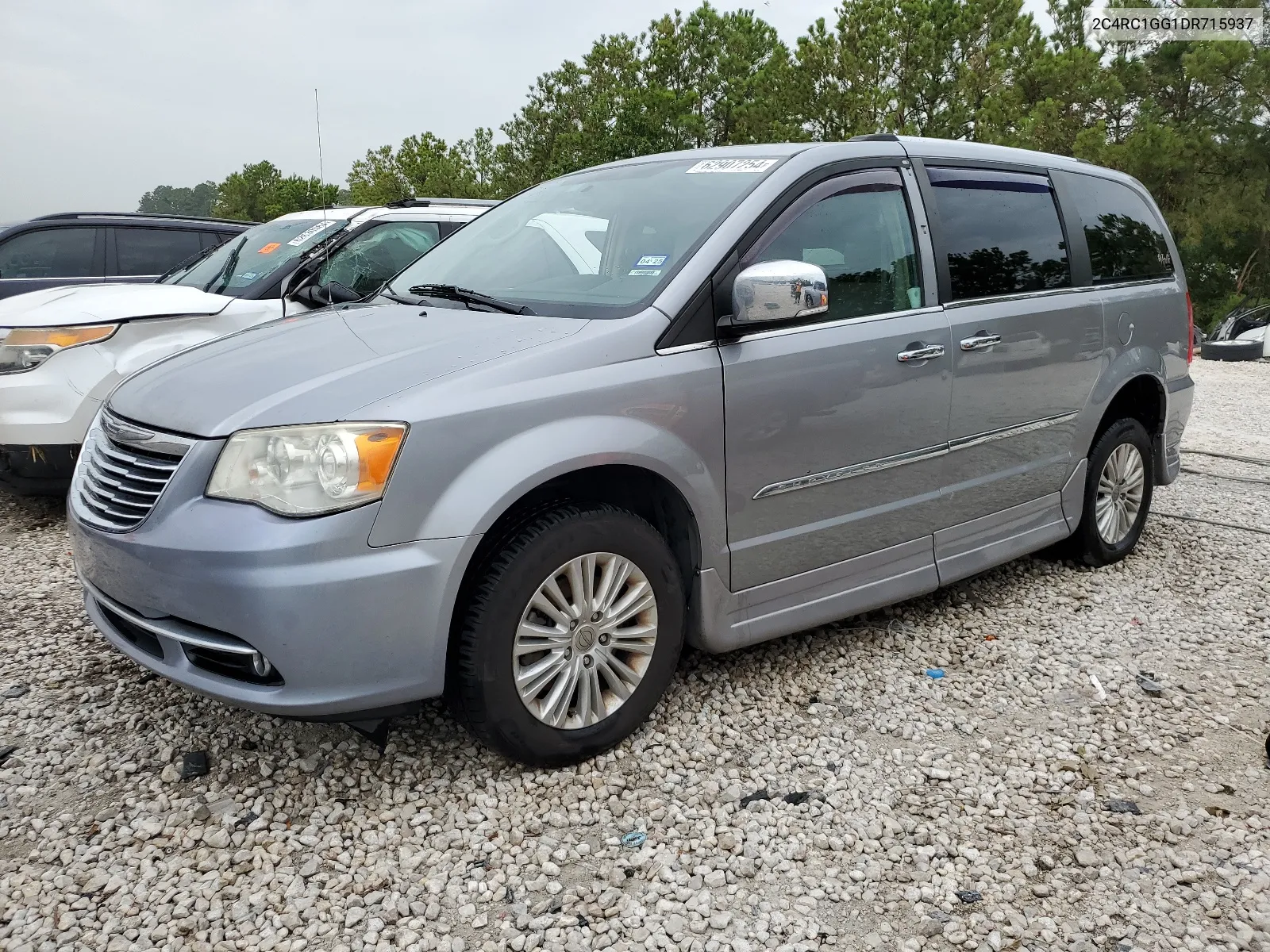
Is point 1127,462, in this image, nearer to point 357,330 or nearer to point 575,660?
point 575,660

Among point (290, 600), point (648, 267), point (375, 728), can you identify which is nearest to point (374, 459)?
point (290, 600)

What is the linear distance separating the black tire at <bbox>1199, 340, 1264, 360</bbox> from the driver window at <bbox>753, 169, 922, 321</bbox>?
16893mm

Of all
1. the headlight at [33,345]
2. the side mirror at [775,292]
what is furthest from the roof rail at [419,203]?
the side mirror at [775,292]

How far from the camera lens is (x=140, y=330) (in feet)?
17.5

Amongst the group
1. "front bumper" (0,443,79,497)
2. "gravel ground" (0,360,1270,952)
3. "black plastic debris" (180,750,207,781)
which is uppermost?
"front bumper" (0,443,79,497)

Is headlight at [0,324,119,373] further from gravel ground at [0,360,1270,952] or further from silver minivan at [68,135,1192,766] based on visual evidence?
silver minivan at [68,135,1192,766]

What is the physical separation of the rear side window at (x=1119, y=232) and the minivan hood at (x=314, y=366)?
9.04 feet

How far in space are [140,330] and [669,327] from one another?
3.65m

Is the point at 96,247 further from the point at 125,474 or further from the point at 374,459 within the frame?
the point at 374,459

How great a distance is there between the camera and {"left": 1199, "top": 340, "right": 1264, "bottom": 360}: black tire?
57.4ft

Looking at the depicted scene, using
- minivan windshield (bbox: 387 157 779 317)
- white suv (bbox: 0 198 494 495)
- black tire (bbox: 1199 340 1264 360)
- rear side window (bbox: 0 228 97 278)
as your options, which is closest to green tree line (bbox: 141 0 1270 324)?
black tire (bbox: 1199 340 1264 360)

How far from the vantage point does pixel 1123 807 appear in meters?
2.82

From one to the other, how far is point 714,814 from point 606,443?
1077mm

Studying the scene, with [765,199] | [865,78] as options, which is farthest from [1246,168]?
[765,199]
